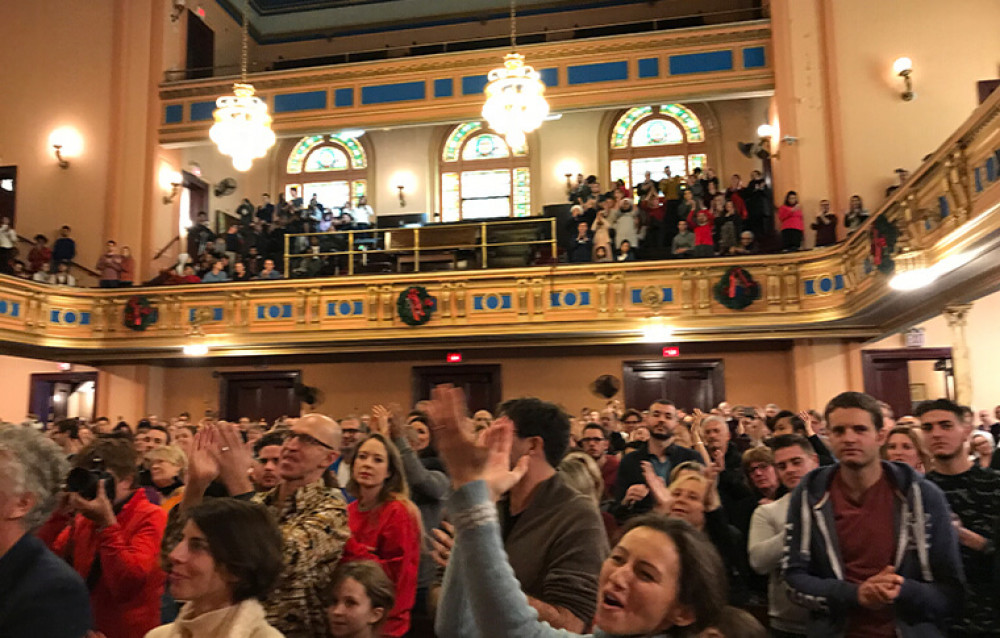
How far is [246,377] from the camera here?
44.0ft

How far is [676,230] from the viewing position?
11.8 meters

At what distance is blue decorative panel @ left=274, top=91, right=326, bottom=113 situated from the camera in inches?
517

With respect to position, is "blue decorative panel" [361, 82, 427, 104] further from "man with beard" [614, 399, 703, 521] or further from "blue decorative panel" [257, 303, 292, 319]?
"man with beard" [614, 399, 703, 521]

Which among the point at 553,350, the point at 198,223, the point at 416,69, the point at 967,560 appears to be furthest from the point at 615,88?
the point at 967,560

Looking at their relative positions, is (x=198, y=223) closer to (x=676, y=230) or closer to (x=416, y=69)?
(x=416, y=69)

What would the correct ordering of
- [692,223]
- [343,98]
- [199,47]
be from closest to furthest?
1. [692,223]
2. [343,98]
3. [199,47]

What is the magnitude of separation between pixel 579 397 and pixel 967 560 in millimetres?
9676

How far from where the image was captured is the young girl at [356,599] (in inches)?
95.8

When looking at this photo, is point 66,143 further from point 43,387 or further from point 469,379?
point 469,379

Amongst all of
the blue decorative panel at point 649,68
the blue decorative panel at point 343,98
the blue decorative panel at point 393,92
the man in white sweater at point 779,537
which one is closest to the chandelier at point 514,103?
the blue decorative panel at point 649,68

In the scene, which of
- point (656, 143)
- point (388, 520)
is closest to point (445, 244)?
point (656, 143)

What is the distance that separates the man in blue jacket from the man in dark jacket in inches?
80.8

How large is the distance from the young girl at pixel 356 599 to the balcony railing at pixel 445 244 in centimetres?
952

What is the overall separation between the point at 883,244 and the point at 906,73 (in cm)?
443
